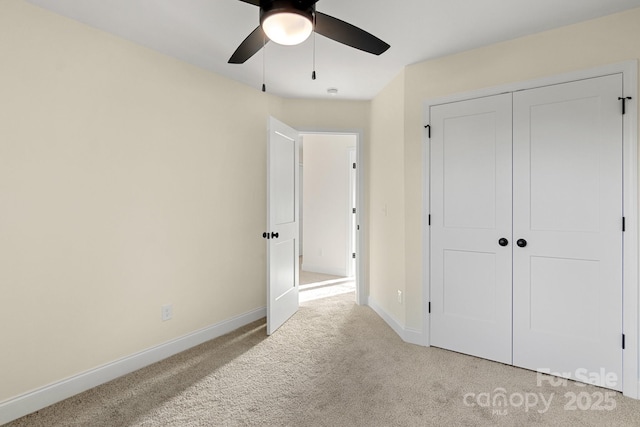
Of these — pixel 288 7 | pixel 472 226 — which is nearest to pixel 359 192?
pixel 472 226

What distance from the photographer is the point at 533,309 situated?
233cm

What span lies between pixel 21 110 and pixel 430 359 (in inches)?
126

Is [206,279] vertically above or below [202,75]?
below

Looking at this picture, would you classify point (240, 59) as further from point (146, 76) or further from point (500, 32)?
point (500, 32)

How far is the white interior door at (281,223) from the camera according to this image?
298cm

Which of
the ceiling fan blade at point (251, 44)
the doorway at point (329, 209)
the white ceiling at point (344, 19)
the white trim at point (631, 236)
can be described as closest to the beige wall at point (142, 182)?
the white ceiling at point (344, 19)

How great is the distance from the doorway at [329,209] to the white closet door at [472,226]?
248 cm

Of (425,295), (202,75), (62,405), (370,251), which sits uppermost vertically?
(202,75)

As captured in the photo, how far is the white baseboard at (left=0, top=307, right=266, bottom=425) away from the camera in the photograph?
1859 millimetres

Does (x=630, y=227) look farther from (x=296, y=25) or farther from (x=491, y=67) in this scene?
(x=296, y=25)

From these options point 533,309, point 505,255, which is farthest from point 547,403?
point 505,255

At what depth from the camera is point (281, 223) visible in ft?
10.5

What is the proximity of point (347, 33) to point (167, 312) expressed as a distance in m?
2.43

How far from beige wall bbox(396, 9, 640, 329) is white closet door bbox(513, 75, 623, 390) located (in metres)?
0.16
